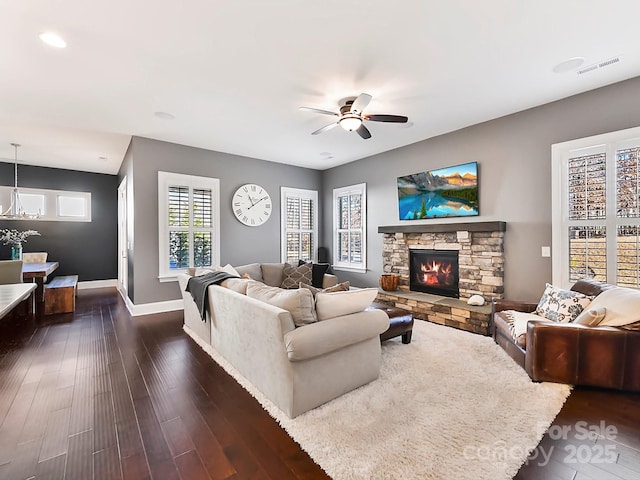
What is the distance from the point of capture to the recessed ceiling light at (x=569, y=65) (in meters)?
2.85

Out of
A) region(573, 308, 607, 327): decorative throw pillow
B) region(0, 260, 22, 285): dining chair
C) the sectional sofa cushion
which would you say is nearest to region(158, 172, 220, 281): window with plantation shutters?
the sectional sofa cushion

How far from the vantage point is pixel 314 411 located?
215 centimetres

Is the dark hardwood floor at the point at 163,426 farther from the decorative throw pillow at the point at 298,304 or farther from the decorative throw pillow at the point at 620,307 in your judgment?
the decorative throw pillow at the point at 298,304

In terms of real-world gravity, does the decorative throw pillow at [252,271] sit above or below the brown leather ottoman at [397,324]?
above

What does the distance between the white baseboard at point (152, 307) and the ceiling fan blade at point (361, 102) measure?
14.4ft

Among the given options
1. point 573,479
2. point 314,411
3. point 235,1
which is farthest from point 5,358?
point 573,479

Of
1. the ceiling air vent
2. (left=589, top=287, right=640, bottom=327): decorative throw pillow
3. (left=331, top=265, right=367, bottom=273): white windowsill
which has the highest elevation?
the ceiling air vent

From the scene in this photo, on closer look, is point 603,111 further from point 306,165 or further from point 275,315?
point 306,165

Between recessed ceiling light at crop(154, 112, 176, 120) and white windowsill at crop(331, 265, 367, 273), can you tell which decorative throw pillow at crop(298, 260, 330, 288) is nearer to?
white windowsill at crop(331, 265, 367, 273)

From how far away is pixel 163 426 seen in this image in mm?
2029

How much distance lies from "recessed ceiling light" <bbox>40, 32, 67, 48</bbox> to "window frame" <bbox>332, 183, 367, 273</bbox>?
16.1ft

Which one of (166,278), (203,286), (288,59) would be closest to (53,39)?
(288,59)

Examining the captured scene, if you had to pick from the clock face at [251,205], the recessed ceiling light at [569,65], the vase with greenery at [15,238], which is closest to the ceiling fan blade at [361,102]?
the recessed ceiling light at [569,65]

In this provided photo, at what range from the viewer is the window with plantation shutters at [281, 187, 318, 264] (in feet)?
22.1
